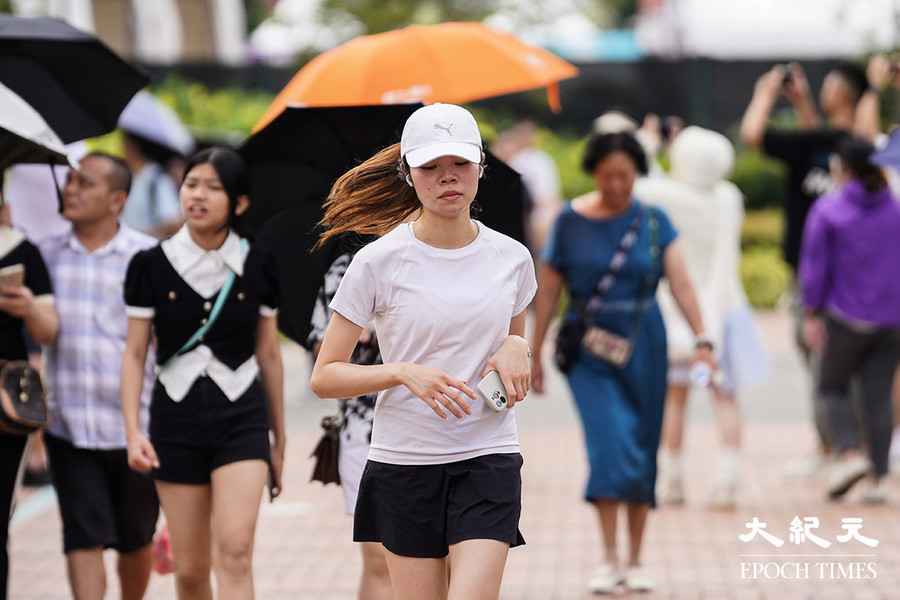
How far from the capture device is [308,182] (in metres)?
6.29

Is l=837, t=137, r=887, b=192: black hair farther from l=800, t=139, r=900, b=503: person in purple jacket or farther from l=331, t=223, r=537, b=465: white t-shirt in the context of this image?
l=331, t=223, r=537, b=465: white t-shirt

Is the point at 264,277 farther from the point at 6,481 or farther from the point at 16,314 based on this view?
the point at 6,481

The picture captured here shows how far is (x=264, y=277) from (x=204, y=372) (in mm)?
412

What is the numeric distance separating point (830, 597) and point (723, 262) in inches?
112

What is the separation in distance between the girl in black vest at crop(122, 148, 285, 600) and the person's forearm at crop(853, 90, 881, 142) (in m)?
5.58

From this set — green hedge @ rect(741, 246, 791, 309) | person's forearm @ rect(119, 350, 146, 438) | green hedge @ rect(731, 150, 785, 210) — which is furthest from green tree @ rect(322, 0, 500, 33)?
person's forearm @ rect(119, 350, 146, 438)

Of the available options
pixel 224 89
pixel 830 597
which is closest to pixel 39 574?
pixel 830 597

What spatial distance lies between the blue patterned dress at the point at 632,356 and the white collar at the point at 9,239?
8.57 ft

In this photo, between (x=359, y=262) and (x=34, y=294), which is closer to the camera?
(x=359, y=262)

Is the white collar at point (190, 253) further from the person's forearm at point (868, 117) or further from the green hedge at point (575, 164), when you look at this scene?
the green hedge at point (575, 164)

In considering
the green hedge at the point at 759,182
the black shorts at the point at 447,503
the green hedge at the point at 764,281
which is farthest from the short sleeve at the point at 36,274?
the green hedge at the point at 759,182

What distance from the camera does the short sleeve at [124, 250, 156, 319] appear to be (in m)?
5.87

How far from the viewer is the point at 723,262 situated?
9797 millimetres

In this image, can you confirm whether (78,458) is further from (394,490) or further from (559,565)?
(559,565)
